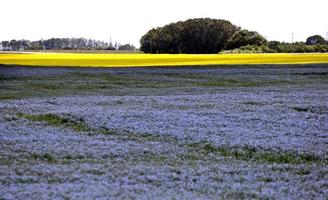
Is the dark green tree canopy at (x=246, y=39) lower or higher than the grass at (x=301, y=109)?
higher

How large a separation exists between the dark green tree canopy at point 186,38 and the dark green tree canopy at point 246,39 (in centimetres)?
658

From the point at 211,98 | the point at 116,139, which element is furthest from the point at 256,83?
the point at 116,139

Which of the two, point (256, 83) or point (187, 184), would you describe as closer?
point (187, 184)

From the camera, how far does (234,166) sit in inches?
508

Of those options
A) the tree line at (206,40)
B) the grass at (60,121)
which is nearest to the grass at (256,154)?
the grass at (60,121)

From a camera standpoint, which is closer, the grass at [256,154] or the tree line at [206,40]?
the grass at [256,154]

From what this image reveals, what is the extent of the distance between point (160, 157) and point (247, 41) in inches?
3763

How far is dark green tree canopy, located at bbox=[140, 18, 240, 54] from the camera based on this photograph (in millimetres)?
118938

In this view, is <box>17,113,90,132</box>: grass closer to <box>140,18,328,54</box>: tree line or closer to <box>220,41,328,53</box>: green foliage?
<box>220,41,328,53</box>: green foliage

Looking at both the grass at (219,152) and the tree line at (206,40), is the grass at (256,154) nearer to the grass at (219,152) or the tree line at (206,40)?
the grass at (219,152)

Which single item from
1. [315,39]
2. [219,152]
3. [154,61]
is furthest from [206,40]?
[219,152]

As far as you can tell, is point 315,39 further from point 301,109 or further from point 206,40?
point 301,109

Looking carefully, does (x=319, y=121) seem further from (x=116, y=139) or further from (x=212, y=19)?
(x=212, y=19)

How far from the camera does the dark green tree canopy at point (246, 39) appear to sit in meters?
107
